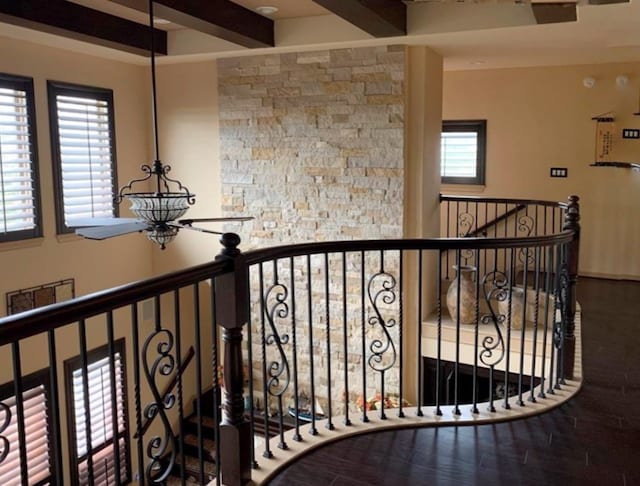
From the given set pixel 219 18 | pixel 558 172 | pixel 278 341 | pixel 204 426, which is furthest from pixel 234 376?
pixel 558 172

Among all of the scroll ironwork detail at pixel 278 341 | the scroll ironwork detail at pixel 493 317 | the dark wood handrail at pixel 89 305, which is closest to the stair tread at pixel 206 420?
the scroll ironwork detail at pixel 493 317

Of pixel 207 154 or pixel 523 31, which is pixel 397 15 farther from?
pixel 207 154

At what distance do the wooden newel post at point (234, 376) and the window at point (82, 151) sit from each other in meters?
3.99

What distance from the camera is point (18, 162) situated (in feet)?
18.1

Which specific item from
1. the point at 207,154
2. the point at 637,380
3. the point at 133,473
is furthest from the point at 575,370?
the point at 133,473

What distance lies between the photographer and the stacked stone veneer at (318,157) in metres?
5.80

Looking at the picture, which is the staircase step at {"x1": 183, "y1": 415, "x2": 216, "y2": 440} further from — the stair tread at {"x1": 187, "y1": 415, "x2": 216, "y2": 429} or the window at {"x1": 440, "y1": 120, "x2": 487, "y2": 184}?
the window at {"x1": 440, "y1": 120, "x2": 487, "y2": 184}

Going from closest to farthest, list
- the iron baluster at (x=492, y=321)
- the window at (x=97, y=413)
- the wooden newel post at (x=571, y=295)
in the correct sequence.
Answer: the iron baluster at (x=492, y=321) < the wooden newel post at (x=571, y=295) < the window at (x=97, y=413)

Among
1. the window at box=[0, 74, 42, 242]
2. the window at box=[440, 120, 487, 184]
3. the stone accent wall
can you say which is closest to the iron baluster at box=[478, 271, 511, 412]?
the stone accent wall

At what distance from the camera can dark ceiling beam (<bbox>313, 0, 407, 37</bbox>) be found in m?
4.23

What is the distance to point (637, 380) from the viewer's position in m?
3.92

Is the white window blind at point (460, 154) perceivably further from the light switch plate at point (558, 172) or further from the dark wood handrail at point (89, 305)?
the dark wood handrail at point (89, 305)

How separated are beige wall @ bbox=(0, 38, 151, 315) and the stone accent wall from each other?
1.12m

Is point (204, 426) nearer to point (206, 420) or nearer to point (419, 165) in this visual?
point (206, 420)
